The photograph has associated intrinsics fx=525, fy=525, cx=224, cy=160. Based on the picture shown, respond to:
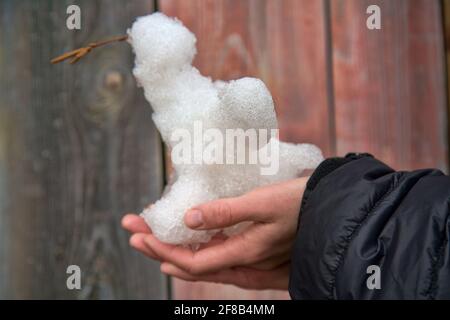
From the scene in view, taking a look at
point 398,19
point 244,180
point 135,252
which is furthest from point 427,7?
point 135,252

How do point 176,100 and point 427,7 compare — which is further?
point 427,7

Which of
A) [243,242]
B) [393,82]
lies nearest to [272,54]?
[393,82]

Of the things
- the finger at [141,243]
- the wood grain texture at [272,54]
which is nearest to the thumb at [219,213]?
the finger at [141,243]

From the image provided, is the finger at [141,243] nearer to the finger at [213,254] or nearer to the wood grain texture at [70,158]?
the finger at [213,254]

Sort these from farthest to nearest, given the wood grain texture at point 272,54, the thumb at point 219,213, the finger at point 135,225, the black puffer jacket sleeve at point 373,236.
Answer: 1. the wood grain texture at point 272,54
2. the finger at point 135,225
3. the thumb at point 219,213
4. the black puffer jacket sleeve at point 373,236

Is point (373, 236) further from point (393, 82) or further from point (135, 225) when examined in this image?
point (393, 82)

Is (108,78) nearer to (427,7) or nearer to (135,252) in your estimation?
(135,252)
